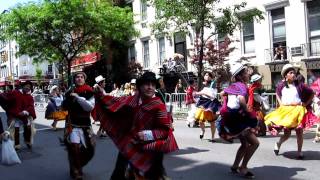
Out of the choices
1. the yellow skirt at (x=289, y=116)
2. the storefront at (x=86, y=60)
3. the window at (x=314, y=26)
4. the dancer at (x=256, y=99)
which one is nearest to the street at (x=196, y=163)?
the dancer at (x=256, y=99)

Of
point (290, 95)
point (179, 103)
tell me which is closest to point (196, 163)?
point (290, 95)

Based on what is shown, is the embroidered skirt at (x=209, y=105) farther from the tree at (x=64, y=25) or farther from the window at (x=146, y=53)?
the window at (x=146, y=53)

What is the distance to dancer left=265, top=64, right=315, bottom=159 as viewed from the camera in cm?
896

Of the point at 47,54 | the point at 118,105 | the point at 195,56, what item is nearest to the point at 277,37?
the point at 195,56

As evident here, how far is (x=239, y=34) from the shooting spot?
25.7m

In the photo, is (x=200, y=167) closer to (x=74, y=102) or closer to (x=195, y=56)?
(x=74, y=102)

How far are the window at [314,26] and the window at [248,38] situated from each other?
3.46 metres

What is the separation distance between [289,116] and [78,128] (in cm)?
373

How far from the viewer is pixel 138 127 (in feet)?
17.3

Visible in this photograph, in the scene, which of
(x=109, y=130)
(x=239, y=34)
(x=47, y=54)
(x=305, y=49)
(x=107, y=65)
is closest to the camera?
(x=109, y=130)

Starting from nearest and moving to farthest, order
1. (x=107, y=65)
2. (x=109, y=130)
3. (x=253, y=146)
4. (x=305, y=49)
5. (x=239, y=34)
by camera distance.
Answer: (x=109, y=130) → (x=253, y=146) → (x=305, y=49) → (x=239, y=34) → (x=107, y=65)

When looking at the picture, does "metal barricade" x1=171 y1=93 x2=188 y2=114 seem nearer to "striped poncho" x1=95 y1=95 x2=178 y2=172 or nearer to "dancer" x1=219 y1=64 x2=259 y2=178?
"dancer" x1=219 y1=64 x2=259 y2=178

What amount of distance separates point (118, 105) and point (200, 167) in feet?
12.0

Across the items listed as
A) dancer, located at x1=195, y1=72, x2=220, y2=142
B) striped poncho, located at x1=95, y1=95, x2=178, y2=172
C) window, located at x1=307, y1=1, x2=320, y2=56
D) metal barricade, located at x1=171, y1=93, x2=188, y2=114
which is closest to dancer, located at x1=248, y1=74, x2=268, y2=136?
dancer, located at x1=195, y1=72, x2=220, y2=142
